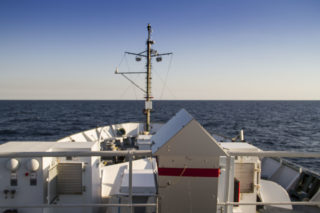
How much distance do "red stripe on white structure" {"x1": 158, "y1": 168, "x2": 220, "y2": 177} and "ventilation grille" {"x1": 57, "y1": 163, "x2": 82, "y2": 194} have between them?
116 inches

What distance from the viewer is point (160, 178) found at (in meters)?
2.08

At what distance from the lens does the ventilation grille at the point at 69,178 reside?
4.38 meters

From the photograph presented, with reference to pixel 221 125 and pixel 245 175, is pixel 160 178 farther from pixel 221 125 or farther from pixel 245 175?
pixel 221 125

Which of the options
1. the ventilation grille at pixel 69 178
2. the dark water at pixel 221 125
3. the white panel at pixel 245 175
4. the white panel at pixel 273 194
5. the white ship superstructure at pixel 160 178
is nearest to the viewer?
the white ship superstructure at pixel 160 178

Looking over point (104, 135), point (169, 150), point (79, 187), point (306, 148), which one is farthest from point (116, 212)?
point (306, 148)

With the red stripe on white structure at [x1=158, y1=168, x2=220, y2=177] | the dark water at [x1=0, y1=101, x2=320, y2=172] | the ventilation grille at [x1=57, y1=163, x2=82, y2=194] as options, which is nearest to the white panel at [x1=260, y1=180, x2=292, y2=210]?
the red stripe on white structure at [x1=158, y1=168, x2=220, y2=177]

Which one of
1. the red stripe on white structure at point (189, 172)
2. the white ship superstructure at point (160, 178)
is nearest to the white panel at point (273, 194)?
the white ship superstructure at point (160, 178)

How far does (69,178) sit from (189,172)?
3385mm

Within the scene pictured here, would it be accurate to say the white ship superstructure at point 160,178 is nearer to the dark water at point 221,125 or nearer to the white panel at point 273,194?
the white panel at point 273,194

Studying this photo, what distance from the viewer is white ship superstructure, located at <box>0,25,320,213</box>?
2.08m

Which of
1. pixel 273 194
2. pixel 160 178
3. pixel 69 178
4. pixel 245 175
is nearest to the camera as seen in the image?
pixel 160 178

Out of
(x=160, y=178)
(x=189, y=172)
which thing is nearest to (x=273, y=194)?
(x=189, y=172)

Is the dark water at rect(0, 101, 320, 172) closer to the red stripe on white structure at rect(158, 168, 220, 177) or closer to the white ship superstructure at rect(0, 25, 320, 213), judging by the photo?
the white ship superstructure at rect(0, 25, 320, 213)

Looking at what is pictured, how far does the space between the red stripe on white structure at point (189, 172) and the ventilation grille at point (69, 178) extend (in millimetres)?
2947
